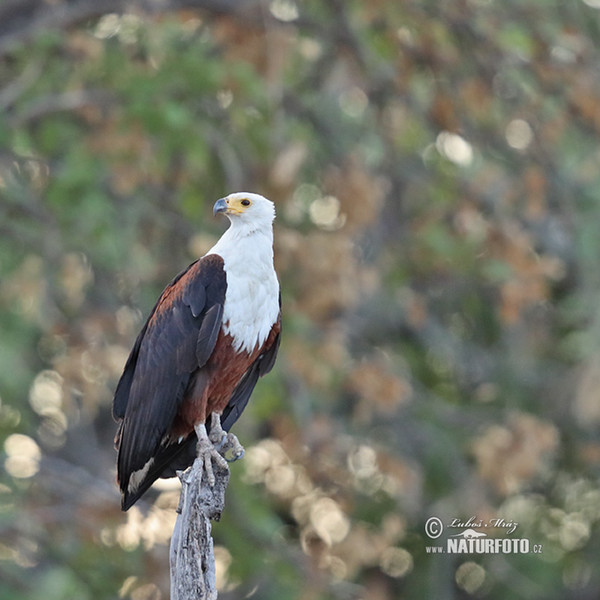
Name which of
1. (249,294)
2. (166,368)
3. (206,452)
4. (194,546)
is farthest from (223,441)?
(194,546)

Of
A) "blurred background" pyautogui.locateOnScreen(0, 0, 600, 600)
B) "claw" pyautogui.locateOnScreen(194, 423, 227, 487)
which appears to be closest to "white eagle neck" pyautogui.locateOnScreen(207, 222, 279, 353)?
"claw" pyautogui.locateOnScreen(194, 423, 227, 487)

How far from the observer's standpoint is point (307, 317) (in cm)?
859

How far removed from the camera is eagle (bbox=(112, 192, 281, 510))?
5.24m

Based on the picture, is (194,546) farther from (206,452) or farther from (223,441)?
(223,441)

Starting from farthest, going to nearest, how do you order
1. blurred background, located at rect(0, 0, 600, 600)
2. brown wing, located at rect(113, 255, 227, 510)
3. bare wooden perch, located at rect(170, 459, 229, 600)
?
blurred background, located at rect(0, 0, 600, 600), brown wing, located at rect(113, 255, 227, 510), bare wooden perch, located at rect(170, 459, 229, 600)

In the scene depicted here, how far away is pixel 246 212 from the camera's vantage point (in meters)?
5.52

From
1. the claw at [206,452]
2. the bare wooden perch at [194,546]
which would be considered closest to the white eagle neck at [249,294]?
the claw at [206,452]

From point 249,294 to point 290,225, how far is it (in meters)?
3.64

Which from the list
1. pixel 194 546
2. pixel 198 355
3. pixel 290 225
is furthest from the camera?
pixel 290 225

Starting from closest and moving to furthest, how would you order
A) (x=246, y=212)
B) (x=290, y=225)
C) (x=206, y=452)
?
(x=206, y=452)
(x=246, y=212)
(x=290, y=225)

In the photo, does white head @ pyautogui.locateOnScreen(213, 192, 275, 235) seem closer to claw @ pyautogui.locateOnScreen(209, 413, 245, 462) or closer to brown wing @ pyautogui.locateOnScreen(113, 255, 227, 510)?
brown wing @ pyautogui.locateOnScreen(113, 255, 227, 510)

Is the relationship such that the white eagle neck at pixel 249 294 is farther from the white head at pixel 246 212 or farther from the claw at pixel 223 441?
the claw at pixel 223 441

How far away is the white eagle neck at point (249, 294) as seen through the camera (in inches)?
207

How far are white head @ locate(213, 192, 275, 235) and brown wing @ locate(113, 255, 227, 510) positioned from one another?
0.22 metres
